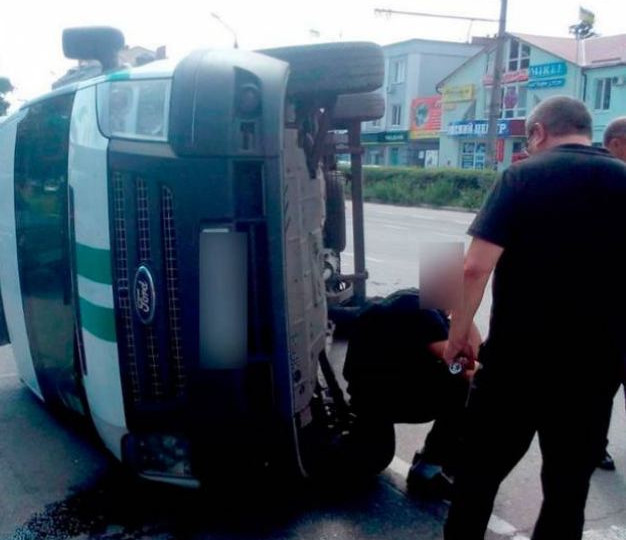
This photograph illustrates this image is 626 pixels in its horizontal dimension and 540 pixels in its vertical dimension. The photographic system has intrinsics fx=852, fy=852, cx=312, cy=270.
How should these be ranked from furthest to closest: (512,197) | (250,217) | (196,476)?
(196,476) → (250,217) → (512,197)

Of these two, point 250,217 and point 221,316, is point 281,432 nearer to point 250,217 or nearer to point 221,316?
point 221,316

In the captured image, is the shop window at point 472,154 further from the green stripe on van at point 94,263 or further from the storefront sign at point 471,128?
the green stripe on van at point 94,263

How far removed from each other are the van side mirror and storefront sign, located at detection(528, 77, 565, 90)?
44048 millimetres

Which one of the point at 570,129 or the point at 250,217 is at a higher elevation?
the point at 570,129

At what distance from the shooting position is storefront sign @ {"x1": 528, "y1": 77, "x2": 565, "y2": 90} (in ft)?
149

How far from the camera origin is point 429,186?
1364 inches

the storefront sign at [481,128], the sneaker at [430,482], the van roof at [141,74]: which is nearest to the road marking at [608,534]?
the sneaker at [430,482]

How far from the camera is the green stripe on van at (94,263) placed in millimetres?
3443

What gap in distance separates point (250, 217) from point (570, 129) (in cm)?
122

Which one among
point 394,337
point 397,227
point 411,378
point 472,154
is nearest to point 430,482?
point 411,378

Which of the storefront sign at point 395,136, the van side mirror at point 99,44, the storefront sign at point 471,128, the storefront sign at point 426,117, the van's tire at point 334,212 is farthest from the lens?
the storefront sign at point 395,136

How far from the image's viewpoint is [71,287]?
3.79 meters

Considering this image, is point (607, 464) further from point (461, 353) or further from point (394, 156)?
point (394, 156)

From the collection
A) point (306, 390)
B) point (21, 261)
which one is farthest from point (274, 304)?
point (21, 261)
